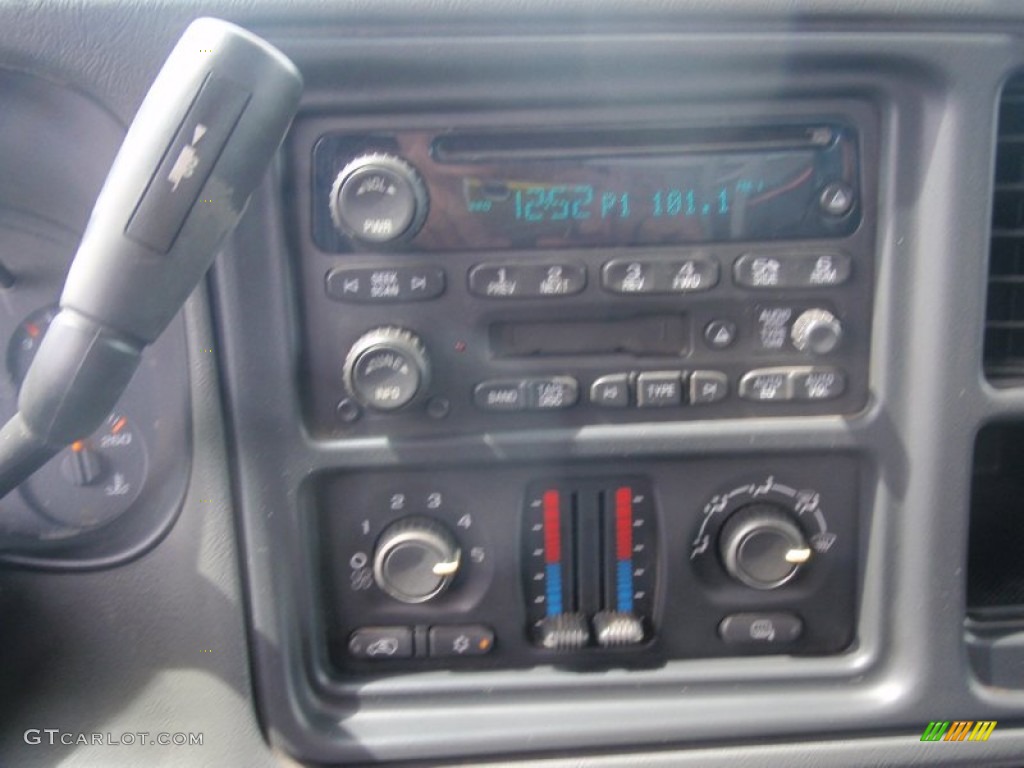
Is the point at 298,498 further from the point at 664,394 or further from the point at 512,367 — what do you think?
the point at 664,394

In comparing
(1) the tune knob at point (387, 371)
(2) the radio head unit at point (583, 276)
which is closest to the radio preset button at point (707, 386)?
(2) the radio head unit at point (583, 276)

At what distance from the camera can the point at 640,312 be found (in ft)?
2.49

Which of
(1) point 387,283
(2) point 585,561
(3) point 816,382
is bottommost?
(2) point 585,561

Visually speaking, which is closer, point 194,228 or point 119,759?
point 194,228

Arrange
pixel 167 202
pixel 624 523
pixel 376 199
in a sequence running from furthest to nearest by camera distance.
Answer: pixel 624 523, pixel 376 199, pixel 167 202

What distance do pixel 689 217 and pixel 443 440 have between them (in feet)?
0.84

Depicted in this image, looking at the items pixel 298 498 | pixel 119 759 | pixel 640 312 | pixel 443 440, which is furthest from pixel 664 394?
pixel 119 759

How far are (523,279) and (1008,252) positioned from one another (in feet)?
1.30

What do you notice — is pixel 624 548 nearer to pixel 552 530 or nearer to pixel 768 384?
pixel 552 530

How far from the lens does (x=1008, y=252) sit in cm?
79

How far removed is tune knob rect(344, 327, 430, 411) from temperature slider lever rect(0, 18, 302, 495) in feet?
0.48

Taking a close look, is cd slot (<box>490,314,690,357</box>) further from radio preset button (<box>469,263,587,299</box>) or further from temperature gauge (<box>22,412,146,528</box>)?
temperature gauge (<box>22,412,146,528</box>)

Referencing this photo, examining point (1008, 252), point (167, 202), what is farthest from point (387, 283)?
point (1008, 252)

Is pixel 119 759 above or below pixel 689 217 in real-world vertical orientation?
below
